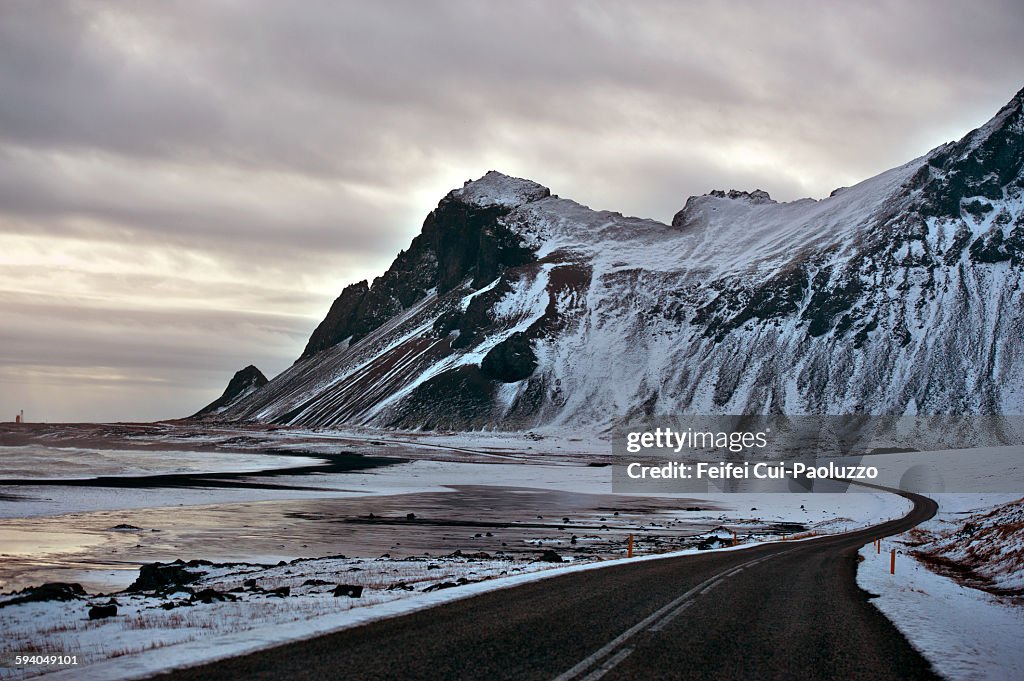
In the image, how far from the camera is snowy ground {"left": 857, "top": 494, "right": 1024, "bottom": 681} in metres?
13.3

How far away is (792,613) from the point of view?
58.0ft

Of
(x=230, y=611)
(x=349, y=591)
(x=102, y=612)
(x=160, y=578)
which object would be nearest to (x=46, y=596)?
(x=102, y=612)

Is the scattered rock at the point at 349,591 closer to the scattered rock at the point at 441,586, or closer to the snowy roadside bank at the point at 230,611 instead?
the snowy roadside bank at the point at 230,611

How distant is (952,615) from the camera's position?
18391 mm

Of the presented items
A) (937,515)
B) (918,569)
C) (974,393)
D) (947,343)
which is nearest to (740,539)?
(918,569)

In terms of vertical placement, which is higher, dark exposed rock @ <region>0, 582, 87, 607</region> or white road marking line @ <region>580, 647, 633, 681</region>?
white road marking line @ <region>580, 647, 633, 681</region>

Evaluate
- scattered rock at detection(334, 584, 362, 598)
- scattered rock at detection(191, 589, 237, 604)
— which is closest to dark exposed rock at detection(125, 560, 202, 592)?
scattered rock at detection(191, 589, 237, 604)

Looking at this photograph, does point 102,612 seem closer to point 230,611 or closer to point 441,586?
point 230,611

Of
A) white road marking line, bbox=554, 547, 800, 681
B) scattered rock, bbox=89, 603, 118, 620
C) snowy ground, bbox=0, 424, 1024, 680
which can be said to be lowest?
snowy ground, bbox=0, 424, 1024, 680

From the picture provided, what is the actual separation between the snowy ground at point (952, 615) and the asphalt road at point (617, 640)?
487mm

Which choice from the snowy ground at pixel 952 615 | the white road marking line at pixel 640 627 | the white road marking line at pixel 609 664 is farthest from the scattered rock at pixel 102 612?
the snowy ground at pixel 952 615

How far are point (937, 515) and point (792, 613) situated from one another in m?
63.3

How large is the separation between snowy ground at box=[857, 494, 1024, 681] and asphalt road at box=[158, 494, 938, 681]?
0.49 metres

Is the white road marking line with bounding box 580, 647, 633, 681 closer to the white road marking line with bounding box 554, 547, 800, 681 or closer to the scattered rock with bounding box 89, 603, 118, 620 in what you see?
the white road marking line with bounding box 554, 547, 800, 681
